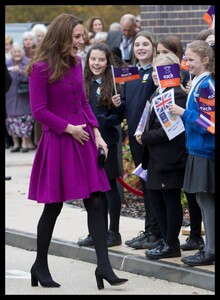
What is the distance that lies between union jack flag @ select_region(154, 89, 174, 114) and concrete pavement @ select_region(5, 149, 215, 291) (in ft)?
4.05

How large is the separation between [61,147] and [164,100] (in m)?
0.96

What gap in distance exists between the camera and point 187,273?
7.74 m

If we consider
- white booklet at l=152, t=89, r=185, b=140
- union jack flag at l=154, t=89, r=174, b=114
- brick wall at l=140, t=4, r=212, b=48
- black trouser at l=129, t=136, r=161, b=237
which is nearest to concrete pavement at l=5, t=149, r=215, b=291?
black trouser at l=129, t=136, r=161, b=237

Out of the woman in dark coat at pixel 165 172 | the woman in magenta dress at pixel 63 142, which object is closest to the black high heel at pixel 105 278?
the woman in magenta dress at pixel 63 142

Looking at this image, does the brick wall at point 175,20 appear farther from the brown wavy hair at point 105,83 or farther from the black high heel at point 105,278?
the black high heel at point 105,278

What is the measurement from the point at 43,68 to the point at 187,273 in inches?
74.9

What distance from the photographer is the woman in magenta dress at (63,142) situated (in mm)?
7547

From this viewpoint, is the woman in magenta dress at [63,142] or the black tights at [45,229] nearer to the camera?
the woman in magenta dress at [63,142]

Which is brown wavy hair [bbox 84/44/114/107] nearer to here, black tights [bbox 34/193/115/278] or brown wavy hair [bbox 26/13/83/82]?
brown wavy hair [bbox 26/13/83/82]

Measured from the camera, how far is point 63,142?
25.0 feet

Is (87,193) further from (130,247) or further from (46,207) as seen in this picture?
(130,247)

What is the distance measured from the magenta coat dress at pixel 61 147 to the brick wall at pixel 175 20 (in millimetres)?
6999

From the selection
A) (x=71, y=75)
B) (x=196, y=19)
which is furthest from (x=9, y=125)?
(x=71, y=75)

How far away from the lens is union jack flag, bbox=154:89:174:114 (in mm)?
7961
